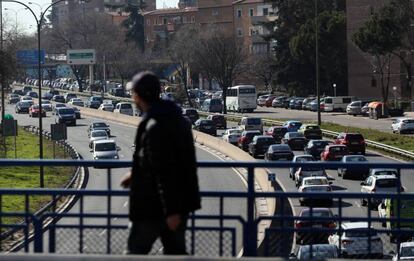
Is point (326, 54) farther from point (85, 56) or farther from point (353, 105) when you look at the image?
point (85, 56)

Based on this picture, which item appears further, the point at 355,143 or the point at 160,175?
the point at 355,143

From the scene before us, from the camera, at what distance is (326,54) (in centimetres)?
9288

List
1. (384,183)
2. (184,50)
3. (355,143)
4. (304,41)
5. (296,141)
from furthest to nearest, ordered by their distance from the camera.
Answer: (184,50) < (304,41) < (296,141) < (355,143) < (384,183)

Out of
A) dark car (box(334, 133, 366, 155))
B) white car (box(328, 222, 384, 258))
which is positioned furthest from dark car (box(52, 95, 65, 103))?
white car (box(328, 222, 384, 258))

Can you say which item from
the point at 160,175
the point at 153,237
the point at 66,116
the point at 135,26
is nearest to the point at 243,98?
the point at 66,116

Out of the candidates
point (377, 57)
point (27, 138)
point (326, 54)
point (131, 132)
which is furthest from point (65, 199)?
point (326, 54)

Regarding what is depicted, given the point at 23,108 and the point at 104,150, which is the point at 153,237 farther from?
the point at 23,108

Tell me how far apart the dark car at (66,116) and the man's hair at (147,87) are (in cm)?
7020

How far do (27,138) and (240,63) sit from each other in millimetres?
40353

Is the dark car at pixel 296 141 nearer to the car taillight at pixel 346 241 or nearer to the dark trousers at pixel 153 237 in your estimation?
the car taillight at pixel 346 241

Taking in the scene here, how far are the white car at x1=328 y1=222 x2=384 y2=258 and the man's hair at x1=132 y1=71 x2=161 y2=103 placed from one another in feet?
11.7

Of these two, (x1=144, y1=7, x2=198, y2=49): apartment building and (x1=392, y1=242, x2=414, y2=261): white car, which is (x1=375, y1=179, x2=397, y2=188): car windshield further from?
(x1=144, y1=7, x2=198, y2=49): apartment building

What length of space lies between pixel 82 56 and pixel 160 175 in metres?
99.6

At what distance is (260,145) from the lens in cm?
5334
